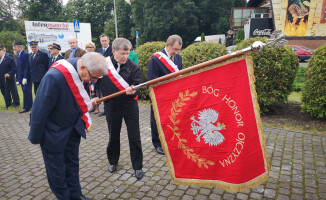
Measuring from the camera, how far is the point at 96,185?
3.70m

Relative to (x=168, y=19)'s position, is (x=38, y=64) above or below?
below

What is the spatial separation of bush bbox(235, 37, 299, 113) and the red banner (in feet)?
13.5

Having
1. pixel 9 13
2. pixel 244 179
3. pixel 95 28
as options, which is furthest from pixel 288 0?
pixel 9 13

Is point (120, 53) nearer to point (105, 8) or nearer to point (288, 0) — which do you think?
point (288, 0)

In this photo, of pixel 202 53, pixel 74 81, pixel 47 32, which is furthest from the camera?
pixel 47 32

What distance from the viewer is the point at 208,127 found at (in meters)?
2.71

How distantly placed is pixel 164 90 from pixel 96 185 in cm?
192

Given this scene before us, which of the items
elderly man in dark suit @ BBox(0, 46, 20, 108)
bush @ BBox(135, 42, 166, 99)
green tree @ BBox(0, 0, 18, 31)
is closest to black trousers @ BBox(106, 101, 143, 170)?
bush @ BBox(135, 42, 166, 99)

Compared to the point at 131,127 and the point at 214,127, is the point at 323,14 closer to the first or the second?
the point at 131,127

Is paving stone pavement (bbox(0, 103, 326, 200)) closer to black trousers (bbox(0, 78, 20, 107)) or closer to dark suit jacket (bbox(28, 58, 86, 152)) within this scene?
dark suit jacket (bbox(28, 58, 86, 152))

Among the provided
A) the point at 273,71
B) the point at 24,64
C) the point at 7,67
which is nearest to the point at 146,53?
the point at 24,64

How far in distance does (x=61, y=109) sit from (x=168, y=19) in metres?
37.6

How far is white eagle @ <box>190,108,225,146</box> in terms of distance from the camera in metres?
2.65

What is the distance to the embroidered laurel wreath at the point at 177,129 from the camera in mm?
Result: 2766
